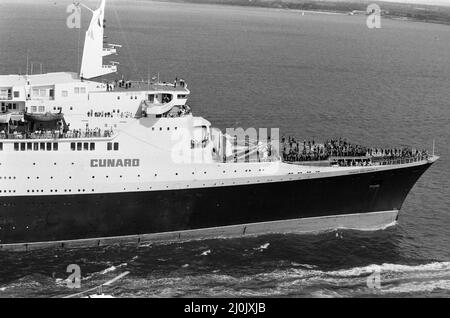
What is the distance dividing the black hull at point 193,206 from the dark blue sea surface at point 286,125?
3.72ft

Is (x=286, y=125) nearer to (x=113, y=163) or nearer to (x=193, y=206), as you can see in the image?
(x=193, y=206)

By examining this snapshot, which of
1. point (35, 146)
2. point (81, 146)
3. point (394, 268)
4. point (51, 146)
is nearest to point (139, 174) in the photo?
point (81, 146)

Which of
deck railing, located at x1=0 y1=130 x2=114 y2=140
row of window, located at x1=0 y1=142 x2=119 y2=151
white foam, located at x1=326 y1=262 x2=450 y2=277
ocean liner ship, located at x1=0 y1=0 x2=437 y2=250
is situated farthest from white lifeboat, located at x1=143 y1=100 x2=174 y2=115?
white foam, located at x1=326 y1=262 x2=450 y2=277

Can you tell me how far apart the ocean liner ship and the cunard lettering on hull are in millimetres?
50

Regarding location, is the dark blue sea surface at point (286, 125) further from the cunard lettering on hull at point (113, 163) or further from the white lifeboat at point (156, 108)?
the white lifeboat at point (156, 108)

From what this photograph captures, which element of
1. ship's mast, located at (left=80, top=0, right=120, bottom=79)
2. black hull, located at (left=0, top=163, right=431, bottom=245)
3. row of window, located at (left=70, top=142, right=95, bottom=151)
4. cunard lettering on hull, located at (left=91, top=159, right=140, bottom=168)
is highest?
ship's mast, located at (left=80, top=0, right=120, bottom=79)

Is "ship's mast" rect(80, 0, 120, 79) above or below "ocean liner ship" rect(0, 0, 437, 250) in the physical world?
above

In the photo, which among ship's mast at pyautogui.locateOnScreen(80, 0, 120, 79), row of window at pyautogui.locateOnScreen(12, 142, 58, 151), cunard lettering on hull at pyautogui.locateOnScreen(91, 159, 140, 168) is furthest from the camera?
ship's mast at pyautogui.locateOnScreen(80, 0, 120, 79)

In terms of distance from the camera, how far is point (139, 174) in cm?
3247

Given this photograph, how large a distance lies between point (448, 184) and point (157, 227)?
66.3 ft

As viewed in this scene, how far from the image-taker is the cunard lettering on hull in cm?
3192

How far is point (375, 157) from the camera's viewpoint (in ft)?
120

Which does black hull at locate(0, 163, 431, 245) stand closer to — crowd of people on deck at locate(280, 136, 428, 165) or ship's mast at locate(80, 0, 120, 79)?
crowd of people on deck at locate(280, 136, 428, 165)

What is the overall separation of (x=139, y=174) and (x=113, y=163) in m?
1.40
